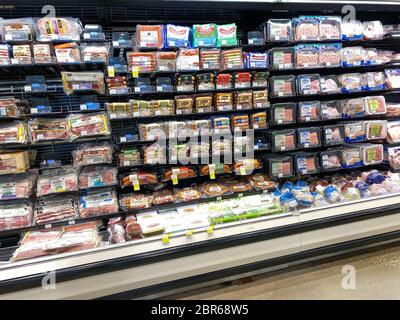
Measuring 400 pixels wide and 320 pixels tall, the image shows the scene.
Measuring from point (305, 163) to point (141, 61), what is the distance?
2019 millimetres

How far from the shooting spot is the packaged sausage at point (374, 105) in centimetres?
298

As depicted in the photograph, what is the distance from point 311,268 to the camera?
7.82 ft

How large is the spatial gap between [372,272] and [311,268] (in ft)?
1.67

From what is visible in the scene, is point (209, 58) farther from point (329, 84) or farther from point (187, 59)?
point (329, 84)

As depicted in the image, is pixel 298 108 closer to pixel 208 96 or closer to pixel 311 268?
pixel 208 96

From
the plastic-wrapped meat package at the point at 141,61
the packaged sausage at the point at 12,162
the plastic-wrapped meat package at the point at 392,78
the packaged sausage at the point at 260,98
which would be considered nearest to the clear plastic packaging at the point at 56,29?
the plastic-wrapped meat package at the point at 141,61

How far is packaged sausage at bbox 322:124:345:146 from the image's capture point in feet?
9.57

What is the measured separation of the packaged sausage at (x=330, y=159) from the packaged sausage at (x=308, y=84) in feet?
2.30

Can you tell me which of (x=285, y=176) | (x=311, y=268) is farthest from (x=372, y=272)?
(x=285, y=176)

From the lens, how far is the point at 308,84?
2.75m

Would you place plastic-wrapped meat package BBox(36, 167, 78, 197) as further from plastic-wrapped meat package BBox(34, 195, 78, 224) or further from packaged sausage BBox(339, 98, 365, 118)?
packaged sausage BBox(339, 98, 365, 118)

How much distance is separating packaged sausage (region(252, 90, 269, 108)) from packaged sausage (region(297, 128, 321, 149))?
1.72ft

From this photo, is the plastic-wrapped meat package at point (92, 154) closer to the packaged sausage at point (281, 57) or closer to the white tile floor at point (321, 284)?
the white tile floor at point (321, 284)

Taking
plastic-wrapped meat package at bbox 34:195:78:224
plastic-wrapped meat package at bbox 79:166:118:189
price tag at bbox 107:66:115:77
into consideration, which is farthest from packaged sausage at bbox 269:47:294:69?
plastic-wrapped meat package at bbox 34:195:78:224
